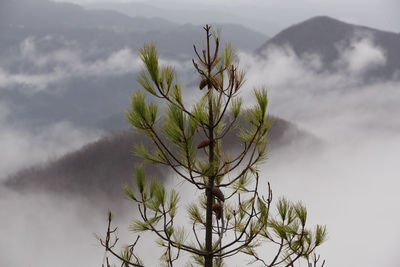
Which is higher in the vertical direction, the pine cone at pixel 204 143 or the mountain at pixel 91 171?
the mountain at pixel 91 171

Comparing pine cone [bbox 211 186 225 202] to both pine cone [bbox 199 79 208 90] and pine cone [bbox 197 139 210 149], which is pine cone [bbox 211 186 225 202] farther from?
pine cone [bbox 199 79 208 90]

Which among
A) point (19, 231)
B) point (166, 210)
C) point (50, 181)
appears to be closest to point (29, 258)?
point (19, 231)

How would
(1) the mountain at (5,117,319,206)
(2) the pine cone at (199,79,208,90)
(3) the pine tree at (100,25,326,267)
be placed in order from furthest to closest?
(1) the mountain at (5,117,319,206) < (2) the pine cone at (199,79,208,90) < (3) the pine tree at (100,25,326,267)

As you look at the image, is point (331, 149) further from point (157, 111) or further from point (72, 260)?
point (157, 111)

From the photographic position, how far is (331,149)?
529 ft

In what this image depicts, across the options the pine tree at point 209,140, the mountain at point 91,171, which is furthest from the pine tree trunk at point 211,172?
the mountain at point 91,171

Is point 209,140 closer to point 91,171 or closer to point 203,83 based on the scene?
point 203,83

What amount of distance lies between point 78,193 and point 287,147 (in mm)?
67374

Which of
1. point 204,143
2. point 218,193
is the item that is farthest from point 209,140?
point 218,193

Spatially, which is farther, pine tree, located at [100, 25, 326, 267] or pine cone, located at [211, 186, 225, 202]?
pine cone, located at [211, 186, 225, 202]

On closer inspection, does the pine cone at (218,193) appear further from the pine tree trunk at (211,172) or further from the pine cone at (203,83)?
the pine cone at (203,83)

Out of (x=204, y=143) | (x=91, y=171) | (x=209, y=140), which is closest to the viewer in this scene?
(x=204, y=143)

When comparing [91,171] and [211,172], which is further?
[91,171]

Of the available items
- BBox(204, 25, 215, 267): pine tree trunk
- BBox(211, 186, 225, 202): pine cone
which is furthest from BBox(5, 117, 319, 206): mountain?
BBox(211, 186, 225, 202): pine cone
